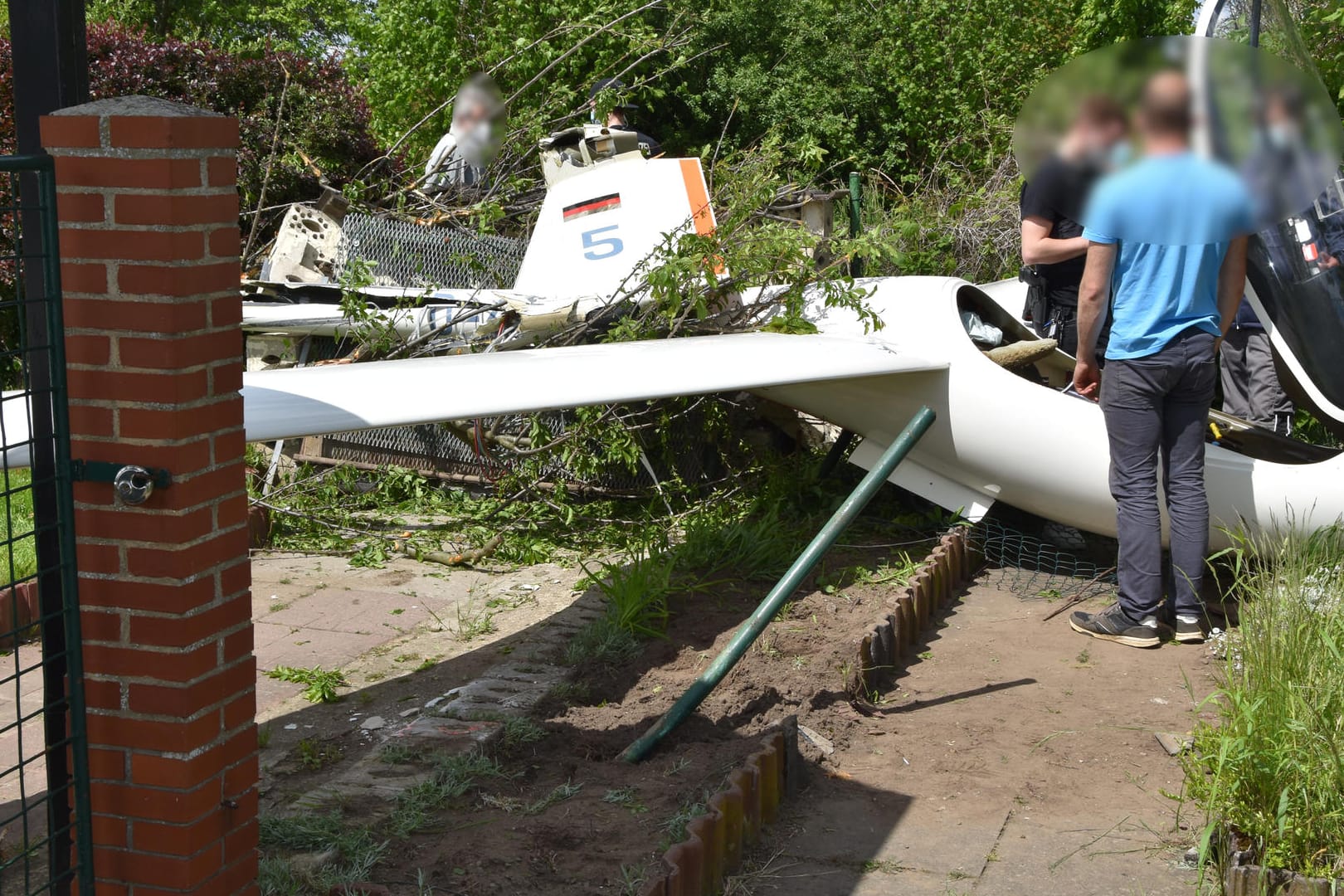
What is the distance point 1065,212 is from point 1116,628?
174cm

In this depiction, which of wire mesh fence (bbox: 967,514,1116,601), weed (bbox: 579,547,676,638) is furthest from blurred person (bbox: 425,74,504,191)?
wire mesh fence (bbox: 967,514,1116,601)

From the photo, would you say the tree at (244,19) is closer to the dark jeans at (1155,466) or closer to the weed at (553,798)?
the dark jeans at (1155,466)

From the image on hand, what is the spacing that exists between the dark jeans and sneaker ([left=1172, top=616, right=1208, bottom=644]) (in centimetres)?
5

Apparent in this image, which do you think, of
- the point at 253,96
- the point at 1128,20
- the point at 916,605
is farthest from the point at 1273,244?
the point at 253,96

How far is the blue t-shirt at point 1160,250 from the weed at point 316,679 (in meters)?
3.10

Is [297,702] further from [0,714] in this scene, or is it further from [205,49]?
[205,49]

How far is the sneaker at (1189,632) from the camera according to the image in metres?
5.03

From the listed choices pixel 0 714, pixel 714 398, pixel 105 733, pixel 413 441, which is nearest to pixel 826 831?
pixel 105 733

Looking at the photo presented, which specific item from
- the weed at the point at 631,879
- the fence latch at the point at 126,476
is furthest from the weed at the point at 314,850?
the fence latch at the point at 126,476

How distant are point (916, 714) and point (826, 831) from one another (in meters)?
0.98

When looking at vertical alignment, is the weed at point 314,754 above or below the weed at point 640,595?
below

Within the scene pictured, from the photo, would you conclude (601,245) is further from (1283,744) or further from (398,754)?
(1283,744)

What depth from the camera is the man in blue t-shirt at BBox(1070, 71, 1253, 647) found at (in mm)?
4820

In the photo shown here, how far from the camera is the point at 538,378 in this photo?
184 inches
